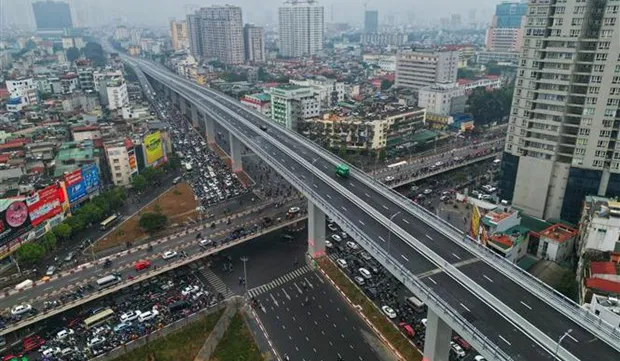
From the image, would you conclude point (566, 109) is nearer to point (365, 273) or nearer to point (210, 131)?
point (365, 273)

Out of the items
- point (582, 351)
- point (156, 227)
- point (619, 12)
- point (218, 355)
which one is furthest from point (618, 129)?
point (156, 227)

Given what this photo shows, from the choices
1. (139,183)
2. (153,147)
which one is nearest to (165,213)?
(139,183)

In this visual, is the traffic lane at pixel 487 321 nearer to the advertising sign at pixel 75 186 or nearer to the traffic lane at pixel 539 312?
the traffic lane at pixel 539 312

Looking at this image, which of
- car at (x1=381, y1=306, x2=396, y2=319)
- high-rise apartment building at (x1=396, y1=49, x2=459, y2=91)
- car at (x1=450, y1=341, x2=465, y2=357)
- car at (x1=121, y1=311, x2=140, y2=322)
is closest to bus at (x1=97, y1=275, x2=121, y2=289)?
car at (x1=121, y1=311, x2=140, y2=322)

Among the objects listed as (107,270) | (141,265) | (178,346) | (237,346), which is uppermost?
(141,265)

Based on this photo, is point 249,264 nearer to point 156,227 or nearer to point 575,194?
point 156,227

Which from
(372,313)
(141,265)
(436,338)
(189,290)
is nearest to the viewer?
(436,338)
